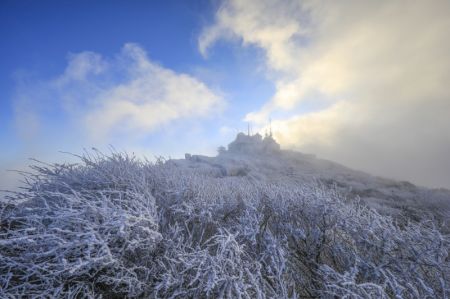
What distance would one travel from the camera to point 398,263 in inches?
Answer: 178

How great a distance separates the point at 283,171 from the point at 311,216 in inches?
1338

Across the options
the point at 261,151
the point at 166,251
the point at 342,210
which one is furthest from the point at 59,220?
the point at 261,151

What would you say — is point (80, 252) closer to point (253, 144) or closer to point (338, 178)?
point (338, 178)

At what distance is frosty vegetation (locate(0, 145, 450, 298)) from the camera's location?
12.2 ft

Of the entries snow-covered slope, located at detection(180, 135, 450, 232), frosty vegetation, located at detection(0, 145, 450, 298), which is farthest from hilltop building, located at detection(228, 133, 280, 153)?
frosty vegetation, located at detection(0, 145, 450, 298)

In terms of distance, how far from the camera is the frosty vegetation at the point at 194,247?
3725mm

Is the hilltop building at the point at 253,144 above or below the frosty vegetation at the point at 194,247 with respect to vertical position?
above

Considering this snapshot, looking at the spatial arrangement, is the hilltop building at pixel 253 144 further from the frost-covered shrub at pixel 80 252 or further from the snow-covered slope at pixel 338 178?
the frost-covered shrub at pixel 80 252

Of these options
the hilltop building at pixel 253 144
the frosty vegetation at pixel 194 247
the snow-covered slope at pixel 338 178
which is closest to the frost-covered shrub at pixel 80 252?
the frosty vegetation at pixel 194 247

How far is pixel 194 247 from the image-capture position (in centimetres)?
545

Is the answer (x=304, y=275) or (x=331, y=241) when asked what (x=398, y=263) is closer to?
(x=331, y=241)

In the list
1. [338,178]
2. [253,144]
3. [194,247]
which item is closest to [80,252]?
[194,247]

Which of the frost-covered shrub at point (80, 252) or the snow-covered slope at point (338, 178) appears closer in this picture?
the frost-covered shrub at point (80, 252)

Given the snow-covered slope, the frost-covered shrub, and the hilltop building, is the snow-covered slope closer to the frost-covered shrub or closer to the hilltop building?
the hilltop building
